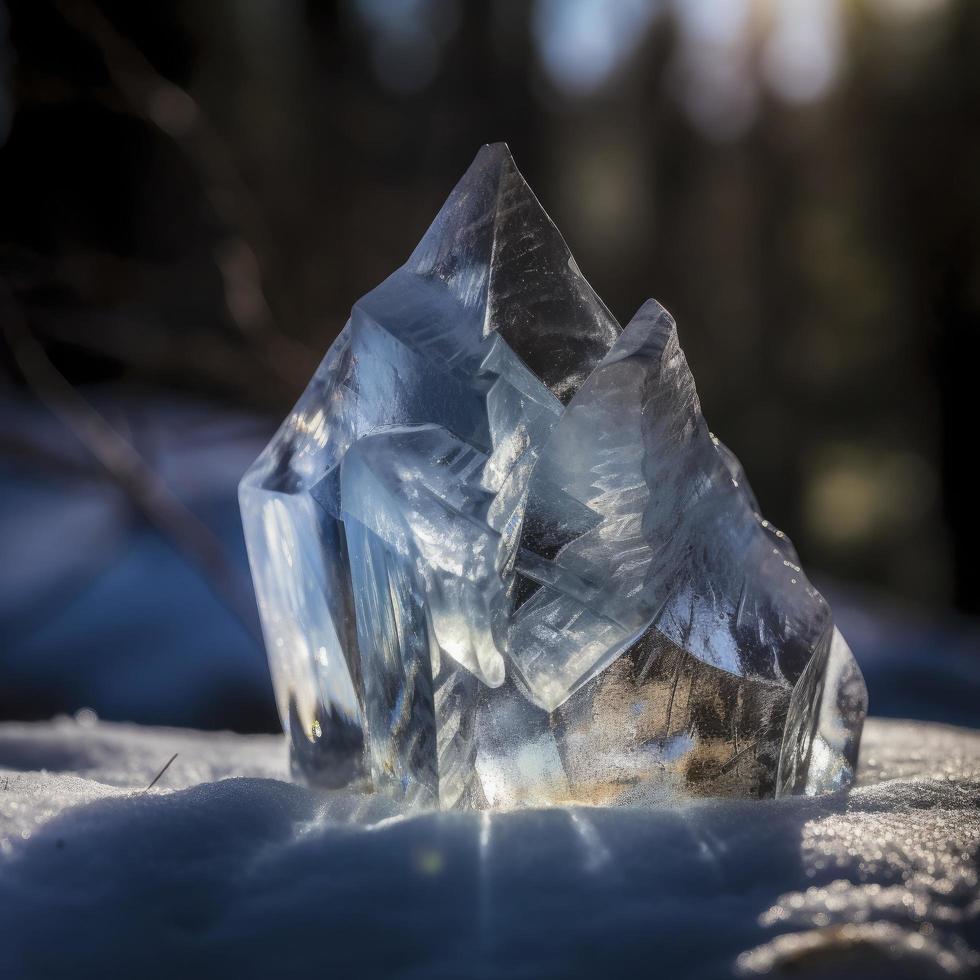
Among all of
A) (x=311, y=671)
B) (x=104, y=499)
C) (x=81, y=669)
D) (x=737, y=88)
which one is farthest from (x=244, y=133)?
(x=311, y=671)

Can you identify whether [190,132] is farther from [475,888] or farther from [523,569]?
[475,888]

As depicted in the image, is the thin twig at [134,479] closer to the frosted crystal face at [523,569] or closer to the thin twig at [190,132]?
the thin twig at [190,132]

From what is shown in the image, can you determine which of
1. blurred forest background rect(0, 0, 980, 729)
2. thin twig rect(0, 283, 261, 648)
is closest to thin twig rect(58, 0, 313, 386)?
thin twig rect(0, 283, 261, 648)

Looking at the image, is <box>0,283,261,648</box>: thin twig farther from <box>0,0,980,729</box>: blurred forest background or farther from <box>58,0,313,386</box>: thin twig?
<box>0,0,980,729</box>: blurred forest background

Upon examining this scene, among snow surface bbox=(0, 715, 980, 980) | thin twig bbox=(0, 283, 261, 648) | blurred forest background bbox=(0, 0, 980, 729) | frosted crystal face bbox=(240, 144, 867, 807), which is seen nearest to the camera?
snow surface bbox=(0, 715, 980, 980)

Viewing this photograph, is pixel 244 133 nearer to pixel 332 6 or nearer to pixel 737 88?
pixel 332 6

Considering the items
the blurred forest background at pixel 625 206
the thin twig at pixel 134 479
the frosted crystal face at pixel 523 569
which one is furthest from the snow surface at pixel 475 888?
the blurred forest background at pixel 625 206
